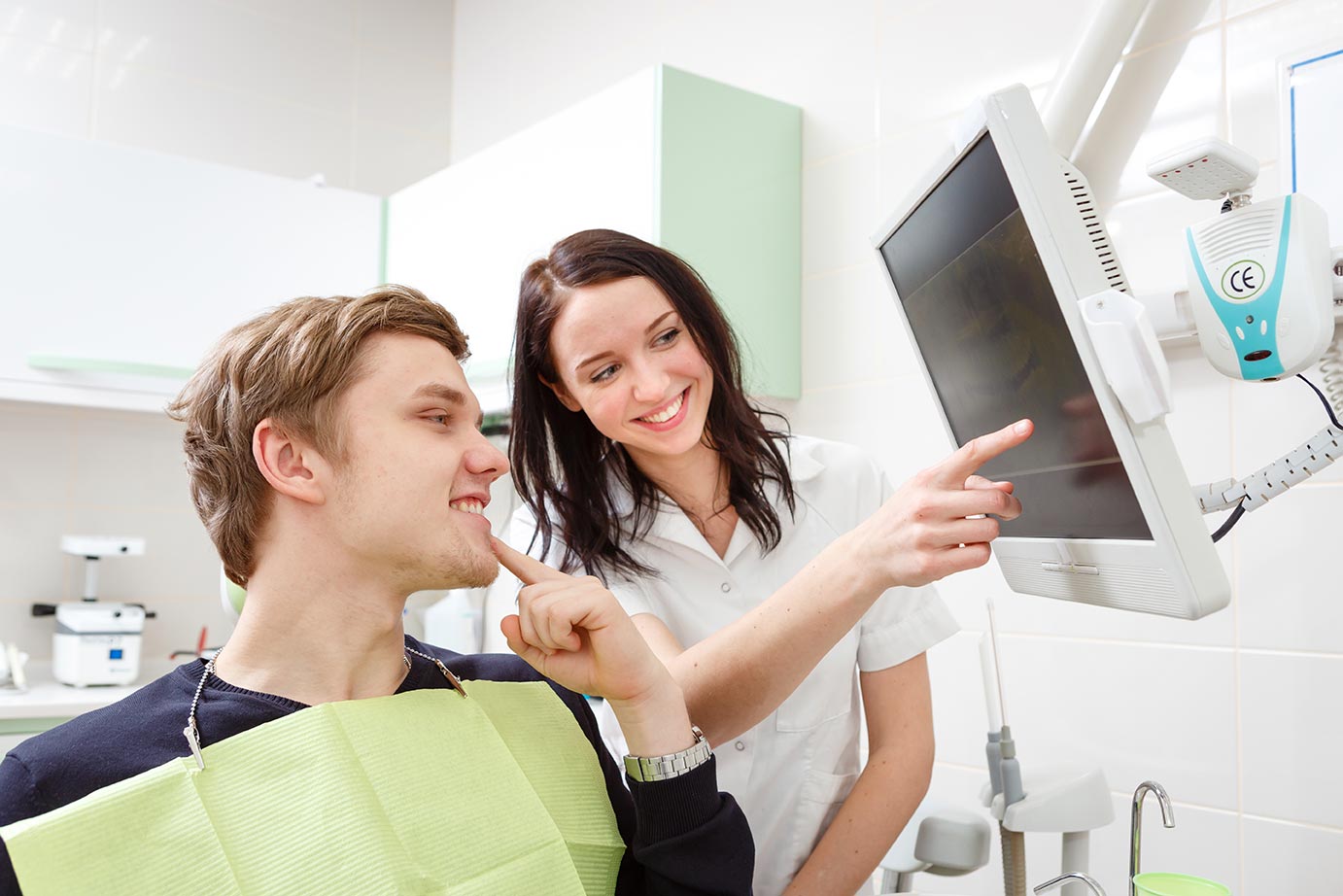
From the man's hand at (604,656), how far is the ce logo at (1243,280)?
0.62 meters

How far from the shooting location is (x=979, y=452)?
84 cm

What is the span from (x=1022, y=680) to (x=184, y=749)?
4.52 feet

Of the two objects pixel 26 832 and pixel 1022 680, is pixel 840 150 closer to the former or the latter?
pixel 1022 680

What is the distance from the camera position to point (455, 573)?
1.08m

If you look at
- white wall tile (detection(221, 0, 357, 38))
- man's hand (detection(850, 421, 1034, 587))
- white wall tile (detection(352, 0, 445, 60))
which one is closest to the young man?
man's hand (detection(850, 421, 1034, 587))

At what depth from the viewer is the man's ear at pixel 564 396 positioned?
4.58ft

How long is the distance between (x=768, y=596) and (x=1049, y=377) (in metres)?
0.65

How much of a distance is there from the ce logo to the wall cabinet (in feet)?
3.99

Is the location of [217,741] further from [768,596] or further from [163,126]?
[163,126]

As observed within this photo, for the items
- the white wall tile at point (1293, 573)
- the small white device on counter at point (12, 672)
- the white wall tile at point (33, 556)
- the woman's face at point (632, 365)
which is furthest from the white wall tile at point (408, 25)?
the white wall tile at point (1293, 573)

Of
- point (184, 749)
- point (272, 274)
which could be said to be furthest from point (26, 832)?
point (272, 274)

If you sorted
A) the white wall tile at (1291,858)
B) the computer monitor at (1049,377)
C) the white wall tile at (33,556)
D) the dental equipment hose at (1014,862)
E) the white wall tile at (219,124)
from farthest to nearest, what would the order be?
the white wall tile at (219,124) → the white wall tile at (33,556) → the white wall tile at (1291,858) → the dental equipment hose at (1014,862) → the computer monitor at (1049,377)

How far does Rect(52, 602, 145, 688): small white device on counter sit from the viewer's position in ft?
8.52

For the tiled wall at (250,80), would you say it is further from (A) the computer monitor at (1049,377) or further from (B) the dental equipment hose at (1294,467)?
(B) the dental equipment hose at (1294,467)
